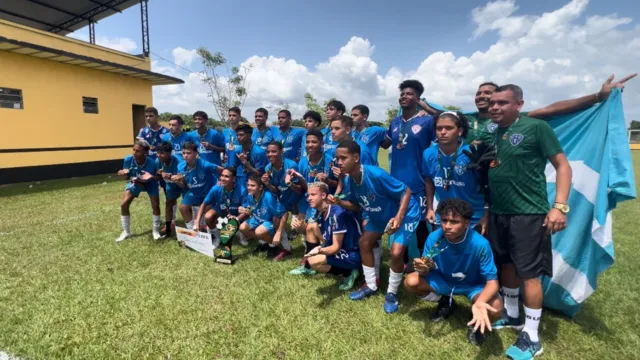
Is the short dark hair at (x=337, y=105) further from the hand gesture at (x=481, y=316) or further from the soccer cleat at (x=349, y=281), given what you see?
the hand gesture at (x=481, y=316)

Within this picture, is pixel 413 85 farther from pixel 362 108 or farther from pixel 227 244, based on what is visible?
pixel 227 244

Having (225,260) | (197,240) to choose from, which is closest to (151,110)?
(197,240)

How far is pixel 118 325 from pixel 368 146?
3.73 m

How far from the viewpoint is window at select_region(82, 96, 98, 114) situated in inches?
546

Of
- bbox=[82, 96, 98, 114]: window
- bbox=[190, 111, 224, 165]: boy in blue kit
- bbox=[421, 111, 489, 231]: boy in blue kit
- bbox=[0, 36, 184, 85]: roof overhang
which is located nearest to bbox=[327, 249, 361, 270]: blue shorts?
bbox=[421, 111, 489, 231]: boy in blue kit

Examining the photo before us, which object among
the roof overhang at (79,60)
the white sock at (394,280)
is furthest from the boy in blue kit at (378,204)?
the roof overhang at (79,60)

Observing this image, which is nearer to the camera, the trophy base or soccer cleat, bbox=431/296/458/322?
soccer cleat, bbox=431/296/458/322

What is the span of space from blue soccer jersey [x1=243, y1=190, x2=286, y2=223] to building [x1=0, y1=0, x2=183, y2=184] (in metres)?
11.3

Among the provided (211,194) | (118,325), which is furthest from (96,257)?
(118,325)

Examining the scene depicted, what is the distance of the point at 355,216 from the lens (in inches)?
160

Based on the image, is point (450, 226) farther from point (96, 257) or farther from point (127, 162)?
point (127, 162)

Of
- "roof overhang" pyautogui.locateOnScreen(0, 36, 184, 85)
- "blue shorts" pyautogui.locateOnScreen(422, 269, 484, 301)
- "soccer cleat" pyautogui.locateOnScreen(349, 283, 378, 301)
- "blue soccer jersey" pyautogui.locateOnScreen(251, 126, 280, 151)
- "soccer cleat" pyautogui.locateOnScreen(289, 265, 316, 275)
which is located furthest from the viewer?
"roof overhang" pyautogui.locateOnScreen(0, 36, 184, 85)

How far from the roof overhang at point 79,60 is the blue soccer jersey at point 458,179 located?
13.6 m

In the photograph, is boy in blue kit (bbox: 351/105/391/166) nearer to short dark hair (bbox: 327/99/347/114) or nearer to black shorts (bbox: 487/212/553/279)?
short dark hair (bbox: 327/99/347/114)
